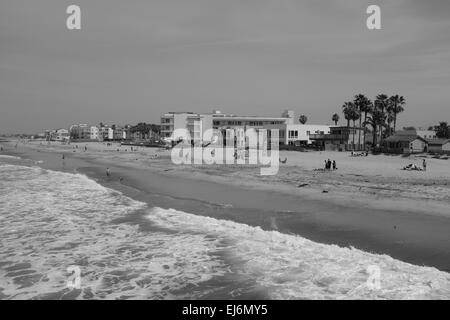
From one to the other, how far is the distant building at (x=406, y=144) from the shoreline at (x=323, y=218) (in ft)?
138

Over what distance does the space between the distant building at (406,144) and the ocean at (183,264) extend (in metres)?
53.5

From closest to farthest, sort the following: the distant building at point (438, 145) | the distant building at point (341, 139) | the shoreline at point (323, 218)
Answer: the shoreline at point (323, 218)
the distant building at point (438, 145)
the distant building at point (341, 139)

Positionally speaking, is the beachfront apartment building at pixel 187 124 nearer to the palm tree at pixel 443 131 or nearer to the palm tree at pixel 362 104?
the palm tree at pixel 362 104

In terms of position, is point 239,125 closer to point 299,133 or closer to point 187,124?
point 187,124

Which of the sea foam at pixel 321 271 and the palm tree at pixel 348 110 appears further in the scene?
the palm tree at pixel 348 110

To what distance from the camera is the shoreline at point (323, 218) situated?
14.2 metres

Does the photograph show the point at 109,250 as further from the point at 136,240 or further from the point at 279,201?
the point at 279,201

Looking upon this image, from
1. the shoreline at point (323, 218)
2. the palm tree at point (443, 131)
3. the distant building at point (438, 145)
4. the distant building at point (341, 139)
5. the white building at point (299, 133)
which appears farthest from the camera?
the palm tree at point (443, 131)

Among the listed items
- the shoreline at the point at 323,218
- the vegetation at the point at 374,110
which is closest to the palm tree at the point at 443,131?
the vegetation at the point at 374,110

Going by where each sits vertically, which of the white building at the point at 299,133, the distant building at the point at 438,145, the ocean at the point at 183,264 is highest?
the white building at the point at 299,133

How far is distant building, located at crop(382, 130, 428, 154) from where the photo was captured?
64438 mm

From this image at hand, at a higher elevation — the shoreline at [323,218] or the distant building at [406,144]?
the distant building at [406,144]

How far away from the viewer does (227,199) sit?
25.9 metres
